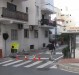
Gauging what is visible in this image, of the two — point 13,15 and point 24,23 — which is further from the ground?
point 13,15

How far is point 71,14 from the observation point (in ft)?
310

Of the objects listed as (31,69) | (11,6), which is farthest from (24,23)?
(31,69)

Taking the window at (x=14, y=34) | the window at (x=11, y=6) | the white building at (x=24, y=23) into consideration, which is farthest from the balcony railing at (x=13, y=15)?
the window at (x=14, y=34)

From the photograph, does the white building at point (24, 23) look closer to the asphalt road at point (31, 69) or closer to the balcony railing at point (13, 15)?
the balcony railing at point (13, 15)

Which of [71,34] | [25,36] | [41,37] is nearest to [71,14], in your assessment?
[41,37]

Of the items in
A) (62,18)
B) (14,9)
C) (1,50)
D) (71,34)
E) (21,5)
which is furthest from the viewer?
(62,18)

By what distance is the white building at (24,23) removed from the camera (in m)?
31.2

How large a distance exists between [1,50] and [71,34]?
9.02 metres

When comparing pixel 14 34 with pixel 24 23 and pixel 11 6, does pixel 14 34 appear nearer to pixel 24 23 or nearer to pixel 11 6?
pixel 24 23

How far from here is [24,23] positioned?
36.4m

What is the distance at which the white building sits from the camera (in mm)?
31169

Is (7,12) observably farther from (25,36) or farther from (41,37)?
(41,37)

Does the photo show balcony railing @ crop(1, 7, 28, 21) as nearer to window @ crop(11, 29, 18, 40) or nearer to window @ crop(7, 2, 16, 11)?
window @ crop(7, 2, 16, 11)

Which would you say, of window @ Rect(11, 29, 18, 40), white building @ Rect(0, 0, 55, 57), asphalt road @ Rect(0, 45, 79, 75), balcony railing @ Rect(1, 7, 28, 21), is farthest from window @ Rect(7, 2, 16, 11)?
asphalt road @ Rect(0, 45, 79, 75)
